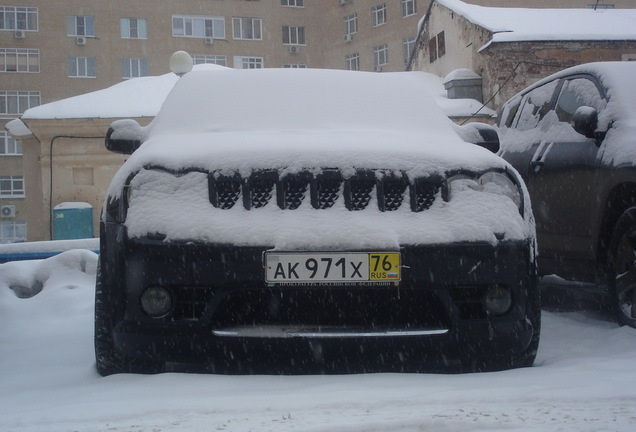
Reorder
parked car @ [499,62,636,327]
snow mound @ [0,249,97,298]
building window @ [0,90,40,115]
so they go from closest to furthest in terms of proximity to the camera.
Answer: parked car @ [499,62,636,327], snow mound @ [0,249,97,298], building window @ [0,90,40,115]

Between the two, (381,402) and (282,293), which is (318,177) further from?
(381,402)

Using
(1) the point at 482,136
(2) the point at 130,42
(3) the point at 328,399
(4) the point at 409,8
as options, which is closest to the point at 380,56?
(4) the point at 409,8

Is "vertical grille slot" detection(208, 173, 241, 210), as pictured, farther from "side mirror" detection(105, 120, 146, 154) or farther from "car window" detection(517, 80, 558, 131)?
"car window" detection(517, 80, 558, 131)

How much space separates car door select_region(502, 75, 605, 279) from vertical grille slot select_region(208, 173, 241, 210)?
2364 millimetres

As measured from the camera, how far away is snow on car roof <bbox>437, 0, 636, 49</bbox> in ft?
63.2

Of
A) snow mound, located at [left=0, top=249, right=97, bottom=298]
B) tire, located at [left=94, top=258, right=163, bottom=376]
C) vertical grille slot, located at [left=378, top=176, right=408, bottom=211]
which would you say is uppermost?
vertical grille slot, located at [left=378, top=176, right=408, bottom=211]

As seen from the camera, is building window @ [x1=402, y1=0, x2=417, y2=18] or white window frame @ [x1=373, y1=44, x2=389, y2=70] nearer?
building window @ [x1=402, y1=0, x2=417, y2=18]

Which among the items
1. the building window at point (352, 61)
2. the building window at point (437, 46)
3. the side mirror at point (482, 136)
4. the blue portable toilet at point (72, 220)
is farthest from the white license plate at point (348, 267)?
the building window at point (352, 61)

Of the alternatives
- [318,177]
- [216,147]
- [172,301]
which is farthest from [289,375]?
[216,147]

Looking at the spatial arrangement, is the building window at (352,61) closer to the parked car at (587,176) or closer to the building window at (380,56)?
the building window at (380,56)

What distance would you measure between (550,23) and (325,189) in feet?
65.0

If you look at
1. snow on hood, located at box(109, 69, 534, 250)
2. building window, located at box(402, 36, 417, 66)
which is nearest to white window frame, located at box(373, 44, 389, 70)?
building window, located at box(402, 36, 417, 66)

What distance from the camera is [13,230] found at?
141ft

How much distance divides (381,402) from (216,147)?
130 centimetres
